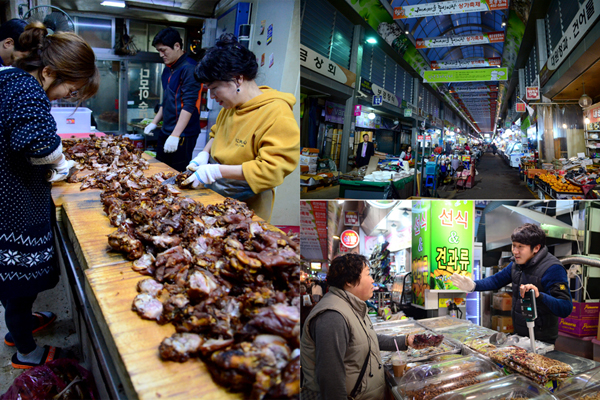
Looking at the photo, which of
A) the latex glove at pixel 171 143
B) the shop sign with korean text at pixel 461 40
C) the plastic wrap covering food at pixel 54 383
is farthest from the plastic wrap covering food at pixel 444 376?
the latex glove at pixel 171 143

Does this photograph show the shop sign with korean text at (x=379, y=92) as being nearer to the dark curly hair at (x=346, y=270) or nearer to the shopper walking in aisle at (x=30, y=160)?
the dark curly hair at (x=346, y=270)

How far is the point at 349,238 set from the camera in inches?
41.9

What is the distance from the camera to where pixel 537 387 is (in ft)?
3.43

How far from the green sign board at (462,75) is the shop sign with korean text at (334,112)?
1.28 ft

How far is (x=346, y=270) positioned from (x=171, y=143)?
1.47m

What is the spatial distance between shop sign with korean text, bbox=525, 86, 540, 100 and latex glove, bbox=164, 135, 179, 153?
1675 mm

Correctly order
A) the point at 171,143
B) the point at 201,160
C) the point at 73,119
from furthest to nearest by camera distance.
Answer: the point at 73,119 → the point at 171,143 → the point at 201,160

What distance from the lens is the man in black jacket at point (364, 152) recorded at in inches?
50.4

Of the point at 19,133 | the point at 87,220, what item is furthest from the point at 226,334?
the point at 19,133

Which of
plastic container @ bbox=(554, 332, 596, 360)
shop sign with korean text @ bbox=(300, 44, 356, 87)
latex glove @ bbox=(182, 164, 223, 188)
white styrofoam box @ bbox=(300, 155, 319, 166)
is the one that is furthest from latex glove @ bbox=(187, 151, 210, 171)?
plastic container @ bbox=(554, 332, 596, 360)

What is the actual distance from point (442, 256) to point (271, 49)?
835mm

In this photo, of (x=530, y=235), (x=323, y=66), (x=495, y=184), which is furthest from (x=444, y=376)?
(x=323, y=66)

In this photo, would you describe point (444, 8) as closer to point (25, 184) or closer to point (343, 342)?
point (343, 342)

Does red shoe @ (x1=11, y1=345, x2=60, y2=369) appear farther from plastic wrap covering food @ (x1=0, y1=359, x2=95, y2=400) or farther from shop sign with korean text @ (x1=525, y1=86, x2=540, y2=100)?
shop sign with korean text @ (x1=525, y1=86, x2=540, y2=100)
